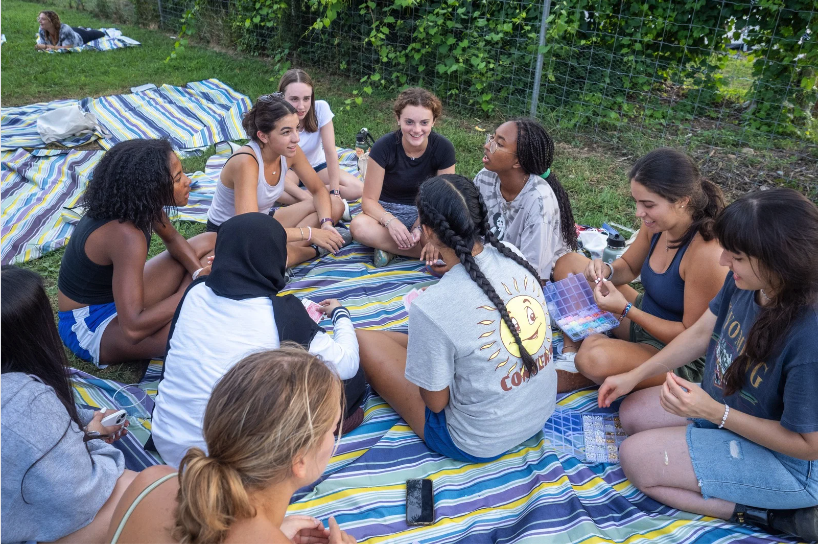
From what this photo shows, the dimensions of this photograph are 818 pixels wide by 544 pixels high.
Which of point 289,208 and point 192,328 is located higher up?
point 192,328

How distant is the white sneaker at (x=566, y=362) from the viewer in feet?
10.6

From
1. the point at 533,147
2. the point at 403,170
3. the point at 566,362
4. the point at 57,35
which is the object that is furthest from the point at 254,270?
the point at 57,35

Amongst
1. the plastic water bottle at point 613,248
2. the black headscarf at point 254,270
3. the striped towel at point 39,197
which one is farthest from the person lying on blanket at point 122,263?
the plastic water bottle at point 613,248

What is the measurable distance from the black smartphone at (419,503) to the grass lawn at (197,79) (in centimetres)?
179

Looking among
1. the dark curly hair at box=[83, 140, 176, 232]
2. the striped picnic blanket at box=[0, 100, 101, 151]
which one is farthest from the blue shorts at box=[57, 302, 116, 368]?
the striped picnic blanket at box=[0, 100, 101, 151]

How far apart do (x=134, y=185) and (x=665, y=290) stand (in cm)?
284

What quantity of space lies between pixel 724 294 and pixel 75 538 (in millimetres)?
2617

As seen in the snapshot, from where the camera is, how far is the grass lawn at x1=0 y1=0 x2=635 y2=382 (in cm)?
523

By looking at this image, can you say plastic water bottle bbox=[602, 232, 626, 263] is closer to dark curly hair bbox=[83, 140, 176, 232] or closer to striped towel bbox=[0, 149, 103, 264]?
dark curly hair bbox=[83, 140, 176, 232]

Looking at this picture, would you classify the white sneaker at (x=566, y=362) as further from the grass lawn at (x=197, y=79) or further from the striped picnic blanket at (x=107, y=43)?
the striped picnic blanket at (x=107, y=43)

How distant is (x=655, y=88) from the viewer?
6770mm

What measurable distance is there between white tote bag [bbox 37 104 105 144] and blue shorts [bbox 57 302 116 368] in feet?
11.9

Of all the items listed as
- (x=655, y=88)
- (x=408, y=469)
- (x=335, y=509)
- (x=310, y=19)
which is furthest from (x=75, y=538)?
(x=310, y=19)

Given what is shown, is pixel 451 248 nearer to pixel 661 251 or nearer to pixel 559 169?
pixel 661 251
